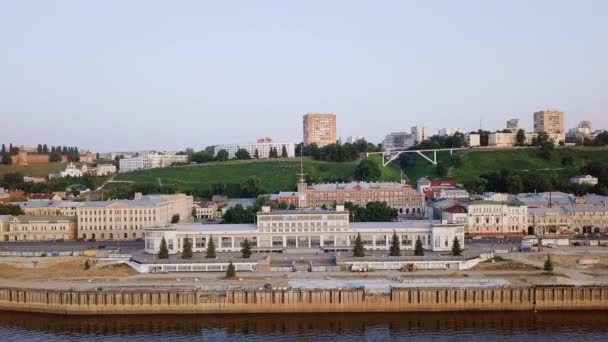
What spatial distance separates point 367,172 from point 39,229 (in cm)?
5073

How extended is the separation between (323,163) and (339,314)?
81297 mm

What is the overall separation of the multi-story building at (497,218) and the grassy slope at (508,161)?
98.7ft

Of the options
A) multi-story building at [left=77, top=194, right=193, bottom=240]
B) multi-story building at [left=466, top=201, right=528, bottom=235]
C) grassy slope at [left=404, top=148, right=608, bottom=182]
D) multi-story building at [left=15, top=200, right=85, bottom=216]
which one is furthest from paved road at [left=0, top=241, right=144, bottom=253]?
grassy slope at [left=404, top=148, right=608, bottom=182]

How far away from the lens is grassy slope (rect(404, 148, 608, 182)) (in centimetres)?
10351

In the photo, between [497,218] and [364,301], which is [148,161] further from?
[364,301]

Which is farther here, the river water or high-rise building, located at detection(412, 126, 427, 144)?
high-rise building, located at detection(412, 126, 427, 144)

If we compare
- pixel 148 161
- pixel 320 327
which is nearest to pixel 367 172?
pixel 320 327

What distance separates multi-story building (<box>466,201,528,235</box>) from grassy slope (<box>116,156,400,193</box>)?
38.6 meters

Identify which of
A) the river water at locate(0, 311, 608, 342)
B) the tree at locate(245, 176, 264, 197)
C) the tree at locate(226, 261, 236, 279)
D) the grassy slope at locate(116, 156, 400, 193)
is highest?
the grassy slope at locate(116, 156, 400, 193)

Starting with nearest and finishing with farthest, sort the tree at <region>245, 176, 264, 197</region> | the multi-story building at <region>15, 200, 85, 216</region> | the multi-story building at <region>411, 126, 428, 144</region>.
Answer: the multi-story building at <region>15, 200, 85, 216</region> < the tree at <region>245, 176, 264, 197</region> < the multi-story building at <region>411, 126, 428, 144</region>

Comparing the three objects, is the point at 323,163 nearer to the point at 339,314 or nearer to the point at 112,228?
the point at 112,228

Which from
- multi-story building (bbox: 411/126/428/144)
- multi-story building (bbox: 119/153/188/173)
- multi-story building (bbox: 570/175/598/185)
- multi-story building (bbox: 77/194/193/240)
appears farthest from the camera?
multi-story building (bbox: 411/126/428/144)

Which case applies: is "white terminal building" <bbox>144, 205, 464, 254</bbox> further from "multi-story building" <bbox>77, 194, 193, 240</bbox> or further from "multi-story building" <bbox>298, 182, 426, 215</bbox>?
"multi-story building" <bbox>298, 182, 426, 215</bbox>

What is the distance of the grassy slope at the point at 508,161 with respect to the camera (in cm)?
10351
